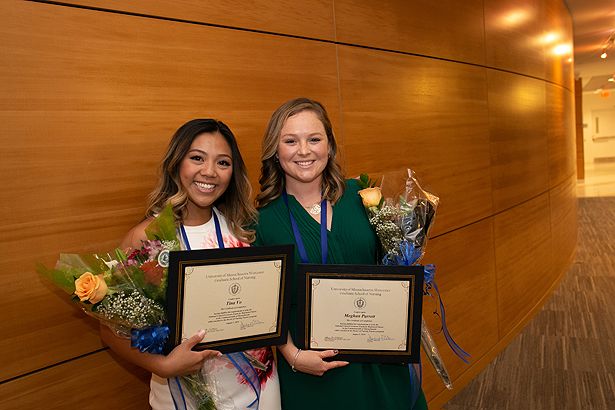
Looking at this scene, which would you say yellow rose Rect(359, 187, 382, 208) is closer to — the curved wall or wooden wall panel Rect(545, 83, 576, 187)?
the curved wall

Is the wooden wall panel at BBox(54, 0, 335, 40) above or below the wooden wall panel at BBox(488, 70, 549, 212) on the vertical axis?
above

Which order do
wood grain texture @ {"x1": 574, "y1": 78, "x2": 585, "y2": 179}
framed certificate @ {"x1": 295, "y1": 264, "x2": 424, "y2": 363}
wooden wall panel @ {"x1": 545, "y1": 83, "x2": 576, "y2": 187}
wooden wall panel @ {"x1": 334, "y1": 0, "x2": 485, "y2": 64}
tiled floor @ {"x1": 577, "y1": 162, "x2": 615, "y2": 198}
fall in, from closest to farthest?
framed certificate @ {"x1": 295, "y1": 264, "x2": 424, "y2": 363} < wooden wall panel @ {"x1": 334, "y1": 0, "x2": 485, "y2": 64} < wooden wall panel @ {"x1": 545, "y1": 83, "x2": 576, "y2": 187} < tiled floor @ {"x1": 577, "y1": 162, "x2": 615, "y2": 198} < wood grain texture @ {"x1": 574, "y1": 78, "x2": 585, "y2": 179}

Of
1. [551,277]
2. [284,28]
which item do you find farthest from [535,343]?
[284,28]

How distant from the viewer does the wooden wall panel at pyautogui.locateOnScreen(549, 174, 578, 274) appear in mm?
6328

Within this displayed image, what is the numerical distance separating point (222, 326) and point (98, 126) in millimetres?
792

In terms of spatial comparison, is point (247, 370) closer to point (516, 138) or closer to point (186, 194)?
point (186, 194)

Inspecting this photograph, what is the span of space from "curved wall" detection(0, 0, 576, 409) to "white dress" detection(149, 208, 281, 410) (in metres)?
0.28

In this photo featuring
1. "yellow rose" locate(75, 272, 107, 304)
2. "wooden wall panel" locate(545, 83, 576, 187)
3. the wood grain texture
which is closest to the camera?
"yellow rose" locate(75, 272, 107, 304)

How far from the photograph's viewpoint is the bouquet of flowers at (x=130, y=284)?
1326 mm

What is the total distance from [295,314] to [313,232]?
0.91ft

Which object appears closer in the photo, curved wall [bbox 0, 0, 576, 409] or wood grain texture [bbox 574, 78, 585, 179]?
curved wall [bbox 0, 0, 576, 409]

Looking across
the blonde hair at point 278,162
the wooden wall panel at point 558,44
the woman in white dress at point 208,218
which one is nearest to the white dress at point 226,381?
the woman in white dress at point 208,218

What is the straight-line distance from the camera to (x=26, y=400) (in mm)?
1627

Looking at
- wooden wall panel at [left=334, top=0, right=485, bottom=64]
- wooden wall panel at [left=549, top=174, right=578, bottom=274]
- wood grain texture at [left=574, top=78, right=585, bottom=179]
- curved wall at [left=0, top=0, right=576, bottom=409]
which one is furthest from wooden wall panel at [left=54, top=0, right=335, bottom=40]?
wood grain texture at [left=574, top=78, right=585, bottom=179]
